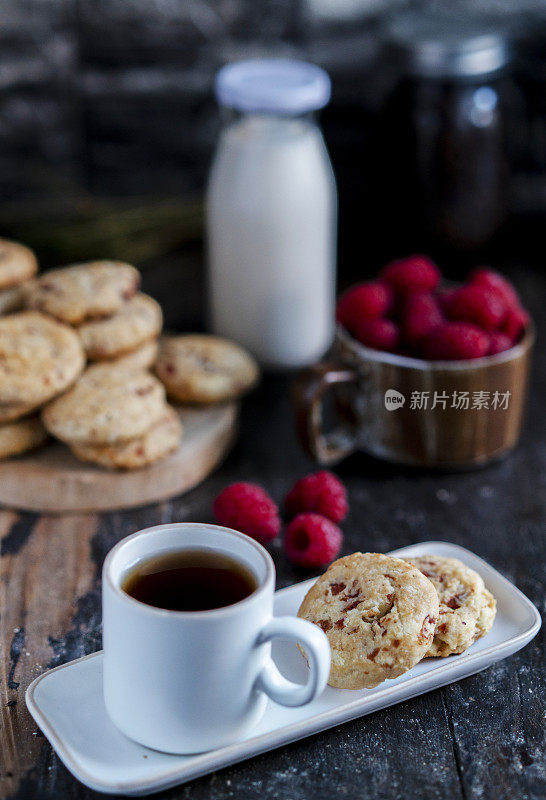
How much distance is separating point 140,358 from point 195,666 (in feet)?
1.96

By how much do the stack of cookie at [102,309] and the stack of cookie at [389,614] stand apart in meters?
0.47

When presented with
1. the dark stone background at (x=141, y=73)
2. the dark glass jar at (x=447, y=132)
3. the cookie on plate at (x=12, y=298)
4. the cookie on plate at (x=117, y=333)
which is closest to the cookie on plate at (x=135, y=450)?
the cookie on plate at (x=117, y=333)

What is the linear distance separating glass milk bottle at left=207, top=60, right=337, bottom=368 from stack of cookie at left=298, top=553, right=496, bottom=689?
0.64 m

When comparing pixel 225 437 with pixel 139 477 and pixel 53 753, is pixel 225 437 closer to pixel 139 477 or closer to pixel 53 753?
pixel 139 477

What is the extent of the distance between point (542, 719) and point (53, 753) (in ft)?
1.38

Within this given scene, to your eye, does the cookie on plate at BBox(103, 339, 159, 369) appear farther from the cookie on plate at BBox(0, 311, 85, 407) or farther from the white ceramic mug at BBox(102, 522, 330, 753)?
the white ceramic mug at BBox(102, 522, 330, 753)

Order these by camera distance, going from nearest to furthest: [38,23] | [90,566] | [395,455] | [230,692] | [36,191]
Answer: [230,692], [90,566], [395,455], [38,23], [36,191]

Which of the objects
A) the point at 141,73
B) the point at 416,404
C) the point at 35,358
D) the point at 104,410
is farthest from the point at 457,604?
the point at 141,73

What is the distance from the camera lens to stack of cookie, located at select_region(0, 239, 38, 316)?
1193 millimetres

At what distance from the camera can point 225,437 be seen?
1222 mm

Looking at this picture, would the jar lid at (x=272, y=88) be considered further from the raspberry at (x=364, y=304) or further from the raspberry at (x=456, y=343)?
the raspberry at (x=456, y=343)

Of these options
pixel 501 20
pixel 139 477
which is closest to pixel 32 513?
pixel 139 477

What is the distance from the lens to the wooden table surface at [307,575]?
0.73m

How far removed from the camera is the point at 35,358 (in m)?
1.09
